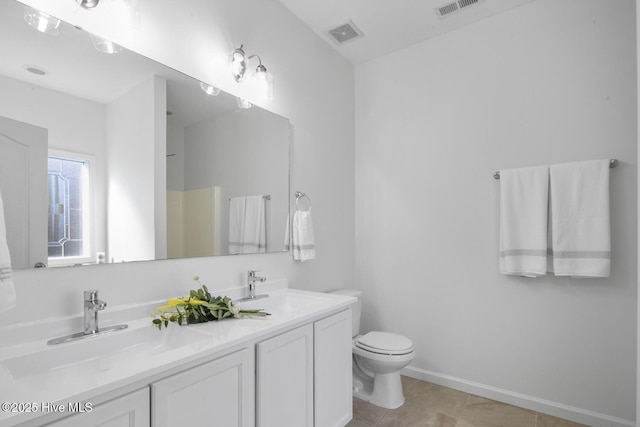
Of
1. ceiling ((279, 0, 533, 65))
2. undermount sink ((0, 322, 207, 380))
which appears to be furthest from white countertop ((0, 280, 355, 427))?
ceiling ((279, 0, 533, 65))

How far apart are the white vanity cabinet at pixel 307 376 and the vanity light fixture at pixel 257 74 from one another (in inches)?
54.5

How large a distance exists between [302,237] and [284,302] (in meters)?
0.45

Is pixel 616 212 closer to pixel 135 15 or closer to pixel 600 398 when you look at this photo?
pixel 600 398

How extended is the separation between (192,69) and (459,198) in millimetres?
1967

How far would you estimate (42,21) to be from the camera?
1228mm

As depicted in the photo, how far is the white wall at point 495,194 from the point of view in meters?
1.97

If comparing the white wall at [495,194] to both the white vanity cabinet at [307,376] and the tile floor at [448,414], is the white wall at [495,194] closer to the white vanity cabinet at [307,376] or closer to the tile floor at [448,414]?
the tile floor at [448,414]

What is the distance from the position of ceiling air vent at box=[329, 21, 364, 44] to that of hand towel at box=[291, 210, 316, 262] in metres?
1.42

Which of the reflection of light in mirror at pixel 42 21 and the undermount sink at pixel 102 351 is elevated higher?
the reflection of light in mirror at pixel 42 21

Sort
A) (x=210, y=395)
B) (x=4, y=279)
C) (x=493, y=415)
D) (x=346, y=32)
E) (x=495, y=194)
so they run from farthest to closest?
(x=346, y=32)
(x=495, y=194)
(x=493, y=415)
(x=210, y=395)
(x=4, y=279)

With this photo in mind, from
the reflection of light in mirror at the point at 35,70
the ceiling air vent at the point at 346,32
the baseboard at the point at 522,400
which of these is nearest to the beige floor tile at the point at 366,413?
the baseboard at the point at 522,400

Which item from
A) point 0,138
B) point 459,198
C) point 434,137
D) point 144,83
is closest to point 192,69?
point 144,83

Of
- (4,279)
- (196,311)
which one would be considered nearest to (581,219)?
(196,311)

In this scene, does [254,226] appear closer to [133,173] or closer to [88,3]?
[133,173]
